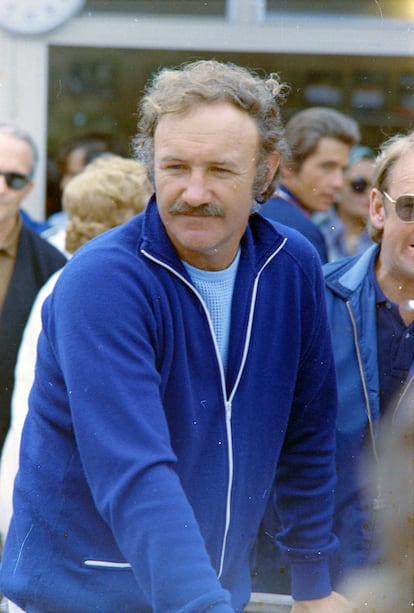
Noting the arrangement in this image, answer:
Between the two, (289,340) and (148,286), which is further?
(289,340)

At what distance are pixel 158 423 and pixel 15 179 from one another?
2029 millimetres

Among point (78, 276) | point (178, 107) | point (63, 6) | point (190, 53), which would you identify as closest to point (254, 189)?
point (178, 107)

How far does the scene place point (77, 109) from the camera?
17.1 feet

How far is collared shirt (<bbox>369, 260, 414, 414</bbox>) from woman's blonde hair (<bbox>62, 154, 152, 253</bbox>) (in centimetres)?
101

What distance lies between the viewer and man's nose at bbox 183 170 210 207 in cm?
169

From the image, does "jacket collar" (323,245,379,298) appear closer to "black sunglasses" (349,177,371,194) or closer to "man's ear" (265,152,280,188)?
"man's ear" (265,152,280,188)

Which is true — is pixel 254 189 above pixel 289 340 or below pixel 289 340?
above

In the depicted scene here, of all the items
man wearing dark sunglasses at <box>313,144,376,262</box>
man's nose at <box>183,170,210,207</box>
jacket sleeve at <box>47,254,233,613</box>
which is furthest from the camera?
man wearing dark sunglasses at <box>313,144,376,262</box>

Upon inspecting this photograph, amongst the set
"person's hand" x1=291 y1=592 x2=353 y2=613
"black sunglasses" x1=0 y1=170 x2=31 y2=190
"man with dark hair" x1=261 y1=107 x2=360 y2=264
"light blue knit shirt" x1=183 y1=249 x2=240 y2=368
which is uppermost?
"light blue knit shirt" x1=183 y1=249 x2=240 y2=368

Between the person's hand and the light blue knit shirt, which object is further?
the person's hand

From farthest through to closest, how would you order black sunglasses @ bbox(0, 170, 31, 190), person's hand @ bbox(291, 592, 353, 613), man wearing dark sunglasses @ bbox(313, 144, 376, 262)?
1. man wearing dark sunglasses @ bbox(313, 144, 376, 262)
2. black sunglasses @ bbox(0, 170, 31, 190)
3. person's hand @ bbox(291, 592, 353, 613)

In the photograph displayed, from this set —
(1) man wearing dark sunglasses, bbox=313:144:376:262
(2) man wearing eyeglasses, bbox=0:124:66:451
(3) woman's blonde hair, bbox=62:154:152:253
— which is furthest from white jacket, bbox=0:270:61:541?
(1) man wearing dark sunglasses, bbox=313:144:376:262

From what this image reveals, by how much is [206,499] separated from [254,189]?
0.57 meters

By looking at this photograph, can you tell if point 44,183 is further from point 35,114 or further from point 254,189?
point 254,189
